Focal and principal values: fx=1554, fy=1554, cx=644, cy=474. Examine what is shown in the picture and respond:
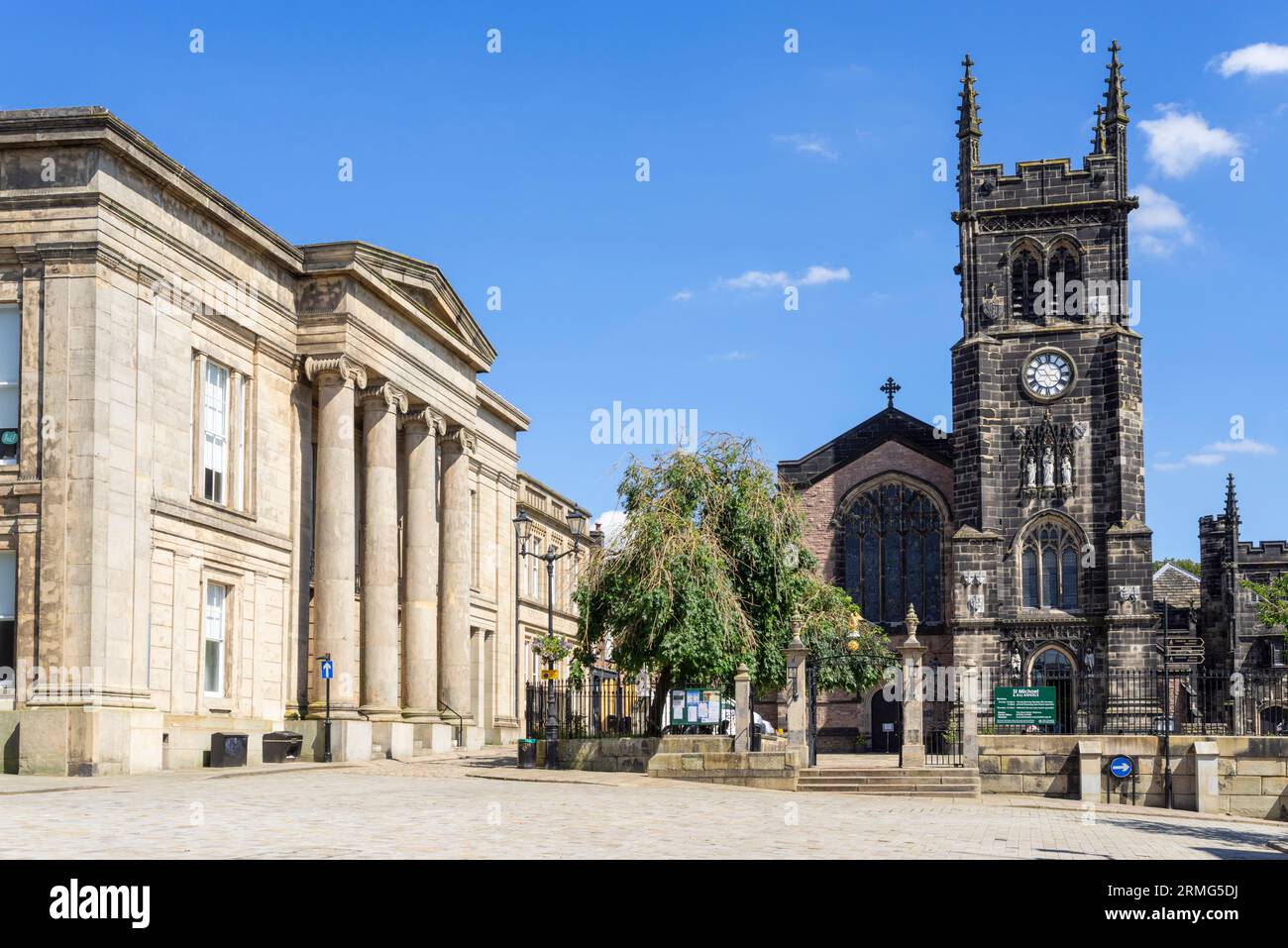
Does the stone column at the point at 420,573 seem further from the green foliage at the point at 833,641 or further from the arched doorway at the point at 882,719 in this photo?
the arched doorway at the point at 882,719

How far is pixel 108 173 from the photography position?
29.0 metres

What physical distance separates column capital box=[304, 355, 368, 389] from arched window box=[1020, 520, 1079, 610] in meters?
33.3

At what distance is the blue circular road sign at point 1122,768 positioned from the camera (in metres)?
30.7

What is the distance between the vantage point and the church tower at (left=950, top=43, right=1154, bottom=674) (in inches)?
2370

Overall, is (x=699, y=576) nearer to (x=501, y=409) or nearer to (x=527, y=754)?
(x=527, y=754)

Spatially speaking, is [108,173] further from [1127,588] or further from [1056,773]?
[1127,588]

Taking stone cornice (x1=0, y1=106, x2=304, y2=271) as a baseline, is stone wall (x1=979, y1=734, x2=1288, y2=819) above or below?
below

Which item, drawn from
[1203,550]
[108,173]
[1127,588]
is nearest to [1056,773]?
[108,173]

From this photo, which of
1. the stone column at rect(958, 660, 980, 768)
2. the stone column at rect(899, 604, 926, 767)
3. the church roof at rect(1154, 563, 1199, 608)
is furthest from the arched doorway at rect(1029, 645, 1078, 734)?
the stone column at rect(958, 660, 980, 768)

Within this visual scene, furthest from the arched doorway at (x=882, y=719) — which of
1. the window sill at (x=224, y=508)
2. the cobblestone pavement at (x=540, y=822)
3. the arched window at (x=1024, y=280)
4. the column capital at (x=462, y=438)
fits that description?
the window sill at (x=224, y=508)

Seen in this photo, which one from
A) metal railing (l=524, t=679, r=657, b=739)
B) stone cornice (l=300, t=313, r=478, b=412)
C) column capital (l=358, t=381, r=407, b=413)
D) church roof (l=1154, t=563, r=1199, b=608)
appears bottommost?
metal railing (l=524, t=679, r=657, b=739)

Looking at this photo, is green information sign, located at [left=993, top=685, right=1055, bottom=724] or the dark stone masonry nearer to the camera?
green information sign, located at [left=993, top=685, right=1055, bottom=724]

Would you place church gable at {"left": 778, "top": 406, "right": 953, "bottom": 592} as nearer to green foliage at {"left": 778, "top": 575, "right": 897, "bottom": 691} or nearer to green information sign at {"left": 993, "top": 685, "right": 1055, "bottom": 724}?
green foliage at {"left": 778, "top": 575, "right": 897, "bottom": 691}
